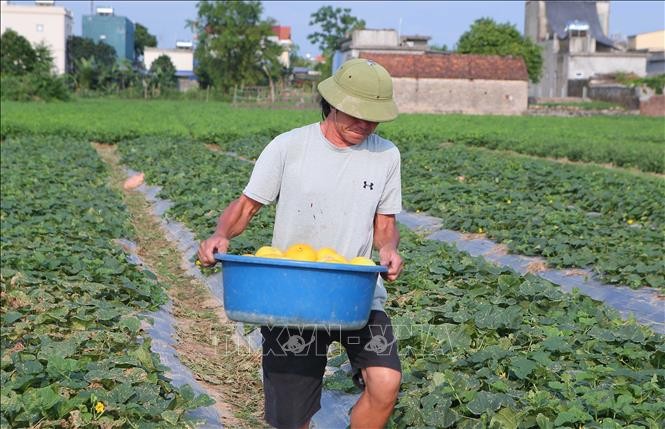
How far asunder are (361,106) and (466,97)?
51382 millimetres

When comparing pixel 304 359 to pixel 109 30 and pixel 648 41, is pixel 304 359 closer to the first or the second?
pixel 109 30

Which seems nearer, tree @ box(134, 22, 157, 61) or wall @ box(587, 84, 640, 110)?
wall @ box(587, 84, 640, 110)

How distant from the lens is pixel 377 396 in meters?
3.71

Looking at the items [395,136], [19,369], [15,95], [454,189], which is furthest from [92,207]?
[15,95]

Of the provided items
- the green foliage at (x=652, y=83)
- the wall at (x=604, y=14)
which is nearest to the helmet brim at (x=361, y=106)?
the green foliage at (x=652, y=83)

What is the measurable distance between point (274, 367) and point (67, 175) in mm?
12319

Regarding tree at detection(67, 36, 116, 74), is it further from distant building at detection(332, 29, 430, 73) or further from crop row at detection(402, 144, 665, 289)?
crop row at detection(402, 144, 665, 289)

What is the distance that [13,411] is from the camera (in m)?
4.20

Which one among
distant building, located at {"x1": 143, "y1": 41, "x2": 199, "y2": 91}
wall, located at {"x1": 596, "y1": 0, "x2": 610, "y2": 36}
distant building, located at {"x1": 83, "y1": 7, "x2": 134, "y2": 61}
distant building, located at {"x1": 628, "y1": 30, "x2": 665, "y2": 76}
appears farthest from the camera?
distant building, located at {"x1": 143, "y1": 41, "x2": 199, "y2": 91}

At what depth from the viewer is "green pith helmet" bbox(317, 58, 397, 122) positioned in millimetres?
3557

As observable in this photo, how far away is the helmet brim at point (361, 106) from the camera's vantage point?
3.55m

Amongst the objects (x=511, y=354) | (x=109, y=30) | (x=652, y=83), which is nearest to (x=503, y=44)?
(x=652, y=83)

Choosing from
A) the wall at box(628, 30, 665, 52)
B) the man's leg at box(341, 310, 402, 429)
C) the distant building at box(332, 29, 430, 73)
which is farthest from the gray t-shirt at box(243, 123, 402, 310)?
the wall at box(628, 30, 665, 52)

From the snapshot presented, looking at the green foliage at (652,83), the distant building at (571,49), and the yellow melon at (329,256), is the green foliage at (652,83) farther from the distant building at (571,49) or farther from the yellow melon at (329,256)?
the yellow melon at (329,256)
